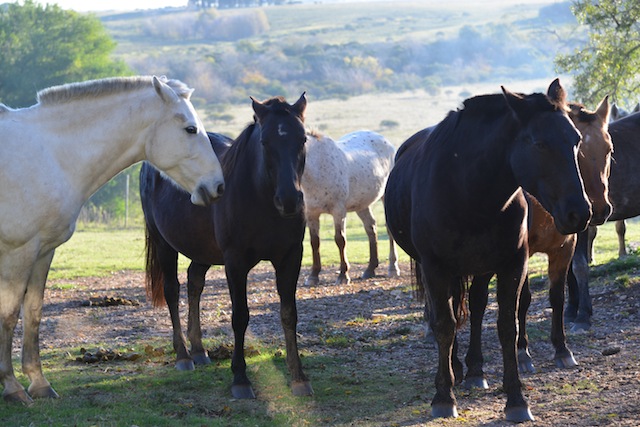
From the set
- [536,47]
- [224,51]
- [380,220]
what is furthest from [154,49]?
[380,220]

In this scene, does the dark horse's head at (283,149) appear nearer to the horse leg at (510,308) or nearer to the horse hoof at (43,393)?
the horse leg at (510,308)

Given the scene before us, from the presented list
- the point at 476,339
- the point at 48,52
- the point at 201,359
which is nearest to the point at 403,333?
the point at 201,359

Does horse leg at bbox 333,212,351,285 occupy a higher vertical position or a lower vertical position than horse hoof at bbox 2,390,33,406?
lower

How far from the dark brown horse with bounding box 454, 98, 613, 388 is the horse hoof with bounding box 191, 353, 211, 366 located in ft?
7.44

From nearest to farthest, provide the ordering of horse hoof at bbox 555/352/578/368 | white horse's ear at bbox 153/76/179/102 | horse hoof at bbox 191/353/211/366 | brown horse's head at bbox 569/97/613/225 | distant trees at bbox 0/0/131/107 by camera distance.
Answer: white horse's ear at bbox 153/76/179/102 < brown horse's head at bbox 569/97/613/225 < horse hoof at bbox 555/352/578/368 < horse hoof at bbox 191/353/211/366 < distant trees at bbox 0/0/131/107

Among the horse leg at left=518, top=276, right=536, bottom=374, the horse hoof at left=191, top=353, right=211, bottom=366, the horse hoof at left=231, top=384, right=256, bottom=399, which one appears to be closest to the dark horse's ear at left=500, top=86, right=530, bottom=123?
the horse leg at left=518, top=276, right=536, bottom=374

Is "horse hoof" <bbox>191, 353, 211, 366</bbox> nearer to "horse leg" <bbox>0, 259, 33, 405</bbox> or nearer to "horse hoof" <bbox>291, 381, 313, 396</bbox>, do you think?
"horse hoof" <bbox>291, 381, 313, 396</bbox>

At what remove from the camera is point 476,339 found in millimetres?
6711

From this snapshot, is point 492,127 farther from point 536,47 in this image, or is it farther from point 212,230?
point 536,47

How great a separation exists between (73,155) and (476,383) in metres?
3.36

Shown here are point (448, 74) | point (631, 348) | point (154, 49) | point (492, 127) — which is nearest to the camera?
point (492, 127)

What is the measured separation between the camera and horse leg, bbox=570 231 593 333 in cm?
879

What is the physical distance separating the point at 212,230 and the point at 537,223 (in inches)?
104

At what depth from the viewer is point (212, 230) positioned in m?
7.46
